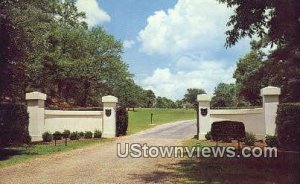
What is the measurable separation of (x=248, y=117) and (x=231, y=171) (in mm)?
12654

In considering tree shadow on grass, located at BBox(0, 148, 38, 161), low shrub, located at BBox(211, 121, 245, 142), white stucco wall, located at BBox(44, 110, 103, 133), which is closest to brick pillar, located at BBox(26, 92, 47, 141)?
white stucco wall, located at BBox(44, 110, 103, 133)

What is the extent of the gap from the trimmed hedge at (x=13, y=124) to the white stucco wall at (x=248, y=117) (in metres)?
12.0

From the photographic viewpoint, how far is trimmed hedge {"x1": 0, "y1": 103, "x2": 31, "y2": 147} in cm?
2148

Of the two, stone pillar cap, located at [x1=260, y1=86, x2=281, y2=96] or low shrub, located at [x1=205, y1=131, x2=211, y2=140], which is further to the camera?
low shrub, located at [x1=205, y1=131, x2=211, y2=140]

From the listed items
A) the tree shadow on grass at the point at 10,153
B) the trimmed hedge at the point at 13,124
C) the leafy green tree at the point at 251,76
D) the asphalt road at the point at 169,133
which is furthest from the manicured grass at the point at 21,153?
the leafy green tree at the point at 251,76

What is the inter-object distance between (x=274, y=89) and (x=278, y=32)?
25.0 feet

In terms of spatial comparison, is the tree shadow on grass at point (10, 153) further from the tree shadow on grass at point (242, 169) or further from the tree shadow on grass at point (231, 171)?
the tree shadow on grass at point (242, 169)

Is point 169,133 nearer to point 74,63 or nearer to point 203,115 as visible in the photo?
point 203,115

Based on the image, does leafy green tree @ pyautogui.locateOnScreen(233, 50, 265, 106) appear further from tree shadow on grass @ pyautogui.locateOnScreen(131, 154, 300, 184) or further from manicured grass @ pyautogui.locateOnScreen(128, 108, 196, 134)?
tree shadow on grass @ pyautogui.locateOnScreen(131, 154, 300, 184)

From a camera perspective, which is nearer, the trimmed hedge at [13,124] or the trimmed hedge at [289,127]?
the trimmed hedge at [289,127]

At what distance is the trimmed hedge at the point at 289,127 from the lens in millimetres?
18047

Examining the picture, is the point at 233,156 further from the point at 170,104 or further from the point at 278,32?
the point at 170,104

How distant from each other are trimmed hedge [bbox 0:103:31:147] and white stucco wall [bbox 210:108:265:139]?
11961 mm

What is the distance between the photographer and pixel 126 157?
16578mm
